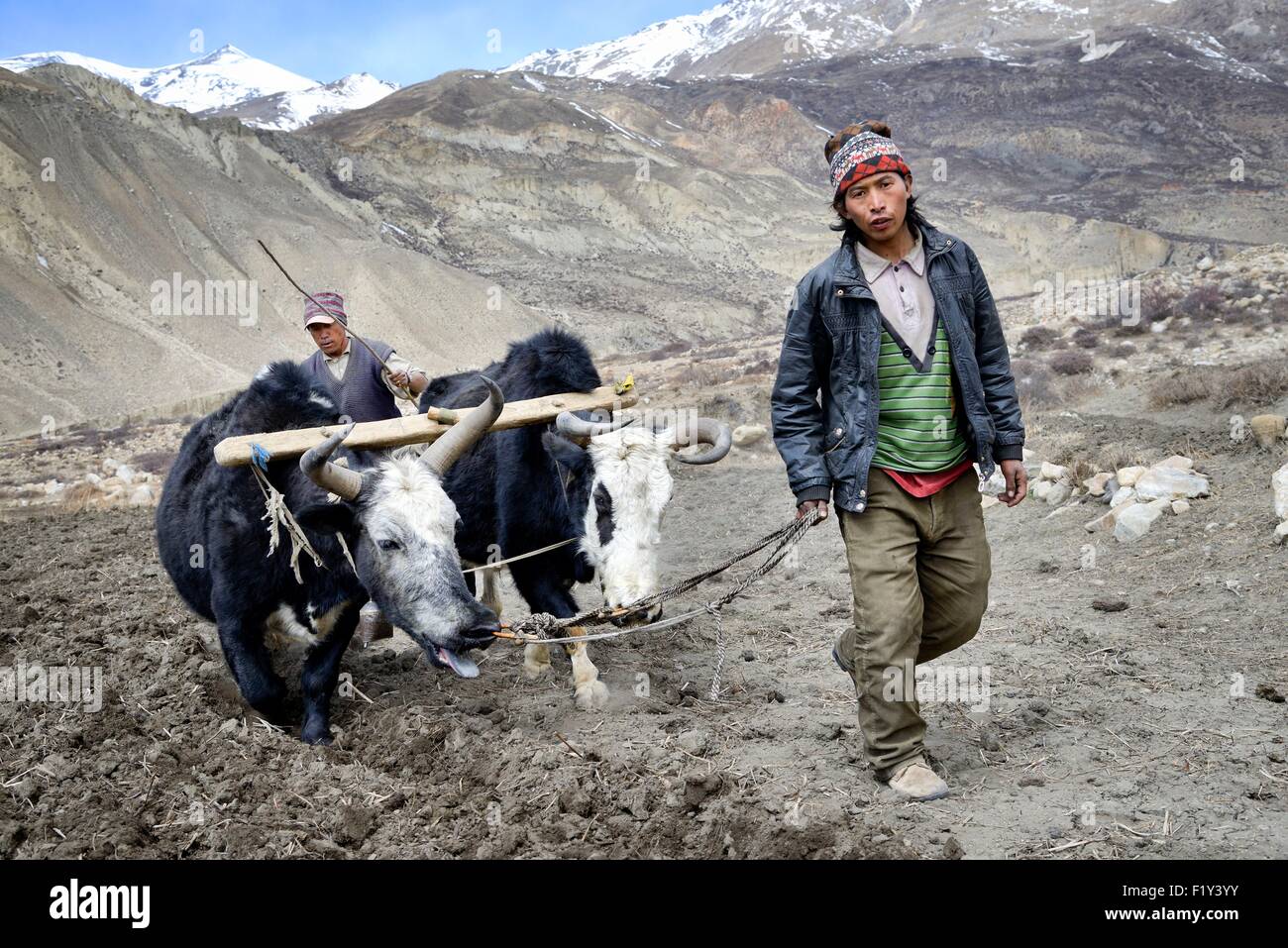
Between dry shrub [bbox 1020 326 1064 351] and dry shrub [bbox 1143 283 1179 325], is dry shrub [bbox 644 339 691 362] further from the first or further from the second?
dry shrub [bbox 1143 283 1179 325]

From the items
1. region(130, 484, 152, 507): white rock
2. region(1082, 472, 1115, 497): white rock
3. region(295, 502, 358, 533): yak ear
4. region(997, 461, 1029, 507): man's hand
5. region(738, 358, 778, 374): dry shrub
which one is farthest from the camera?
region(738, 358, 778, 374): dry shrub

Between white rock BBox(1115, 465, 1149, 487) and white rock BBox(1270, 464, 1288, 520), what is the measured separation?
1460mm

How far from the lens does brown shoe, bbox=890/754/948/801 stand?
12.4 feet

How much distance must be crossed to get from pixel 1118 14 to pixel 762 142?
55821 mm

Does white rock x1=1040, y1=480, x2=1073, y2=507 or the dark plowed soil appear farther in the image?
white rock x1=1040, y1=480, x2=1073, y2=507

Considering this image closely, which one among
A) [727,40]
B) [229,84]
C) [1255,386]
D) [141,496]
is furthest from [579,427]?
[229,84]

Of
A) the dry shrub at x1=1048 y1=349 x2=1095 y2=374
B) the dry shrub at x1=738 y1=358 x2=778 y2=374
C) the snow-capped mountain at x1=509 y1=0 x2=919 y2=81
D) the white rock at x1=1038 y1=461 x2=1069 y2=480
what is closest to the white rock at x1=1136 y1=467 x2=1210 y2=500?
the white rock at x1=1038 y1=461 x2=1069 y2=480

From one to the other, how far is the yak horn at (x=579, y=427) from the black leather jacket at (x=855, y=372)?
156 centimetres

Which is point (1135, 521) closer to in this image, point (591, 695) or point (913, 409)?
point (913, 409)

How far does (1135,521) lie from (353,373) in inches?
235

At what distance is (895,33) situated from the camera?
122938 mm

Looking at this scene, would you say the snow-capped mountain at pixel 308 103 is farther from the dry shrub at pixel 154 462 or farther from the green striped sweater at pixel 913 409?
the green striped sweater at pixel 913 409

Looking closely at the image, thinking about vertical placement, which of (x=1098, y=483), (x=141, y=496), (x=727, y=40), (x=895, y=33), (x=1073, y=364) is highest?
(x=727, y=40)

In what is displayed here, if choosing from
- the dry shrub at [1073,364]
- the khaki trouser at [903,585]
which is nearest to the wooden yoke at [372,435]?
the khaki trouser at [903,585]
